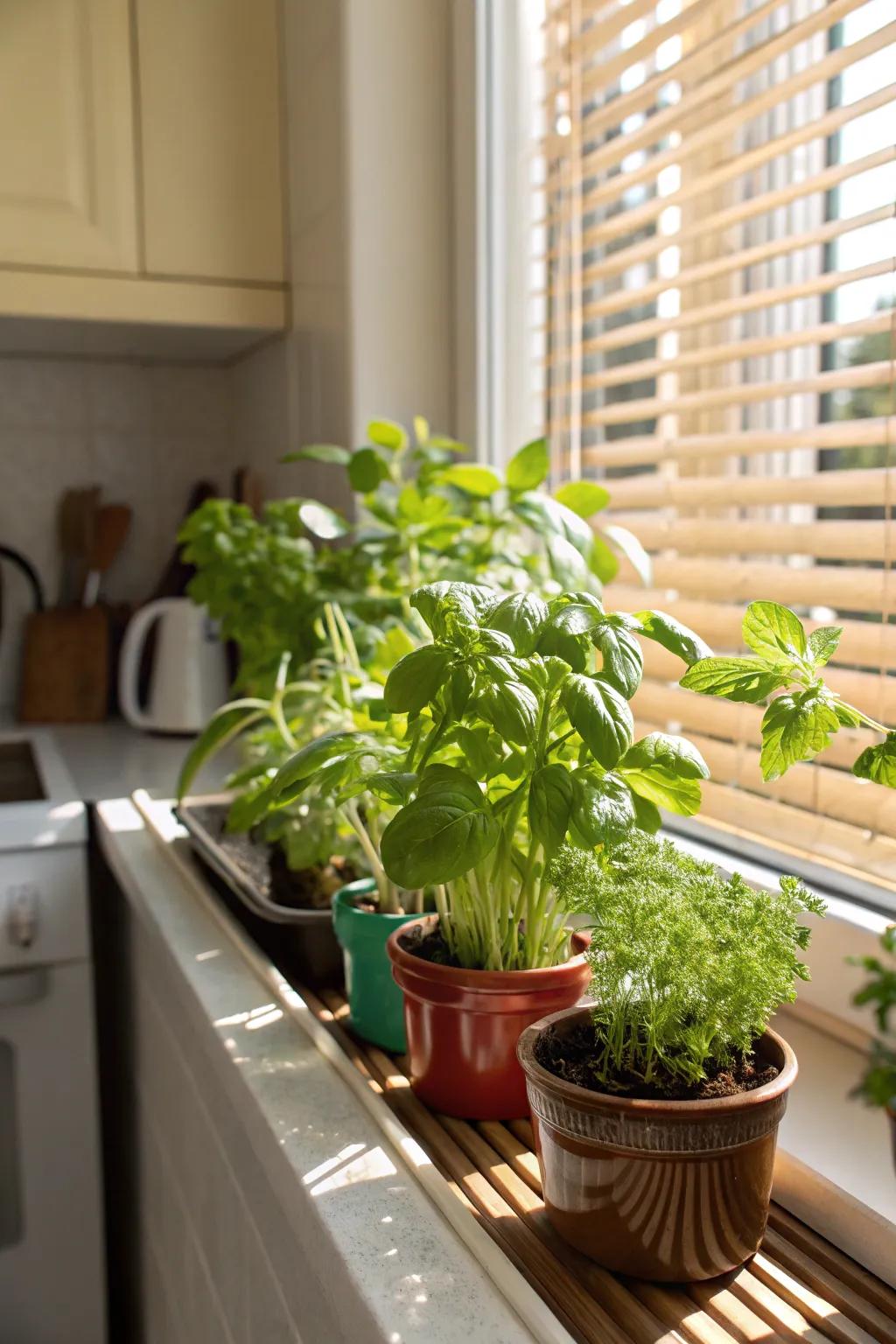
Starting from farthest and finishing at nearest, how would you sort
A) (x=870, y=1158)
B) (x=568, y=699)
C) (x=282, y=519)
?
(x=282, y=519)
(x=870, y=1158)
(x=568, y=699)

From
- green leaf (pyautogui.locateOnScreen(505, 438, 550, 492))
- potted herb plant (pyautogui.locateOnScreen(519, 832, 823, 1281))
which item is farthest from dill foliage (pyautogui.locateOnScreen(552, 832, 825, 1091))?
green leaf (pyautogui.locateOnScreen(505, 438, 550, 492))

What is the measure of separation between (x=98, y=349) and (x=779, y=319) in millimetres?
1373

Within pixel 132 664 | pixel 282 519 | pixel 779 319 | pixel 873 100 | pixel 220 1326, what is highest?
pixel 873 100

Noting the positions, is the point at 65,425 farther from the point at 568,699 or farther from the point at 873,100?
the point at 568,699

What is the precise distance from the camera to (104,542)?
6.78 ft

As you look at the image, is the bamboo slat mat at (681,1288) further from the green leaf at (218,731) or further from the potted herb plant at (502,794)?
the green leaf at (218,731)

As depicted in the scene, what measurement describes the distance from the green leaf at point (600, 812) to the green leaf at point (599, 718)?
0.10 ft

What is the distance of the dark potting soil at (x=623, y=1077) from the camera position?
543mm

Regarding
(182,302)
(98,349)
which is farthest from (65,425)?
(182,302)

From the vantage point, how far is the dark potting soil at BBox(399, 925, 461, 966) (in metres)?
0.72

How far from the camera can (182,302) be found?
5.53 feet

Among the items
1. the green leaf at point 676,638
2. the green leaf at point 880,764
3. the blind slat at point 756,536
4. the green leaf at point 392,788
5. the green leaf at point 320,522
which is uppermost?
the green leaf at point 320,522

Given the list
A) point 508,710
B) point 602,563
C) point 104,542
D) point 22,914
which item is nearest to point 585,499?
point 602,563

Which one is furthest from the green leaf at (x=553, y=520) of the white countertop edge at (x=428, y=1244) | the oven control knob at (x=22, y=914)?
the oven control knob at (x=22, y=914)
